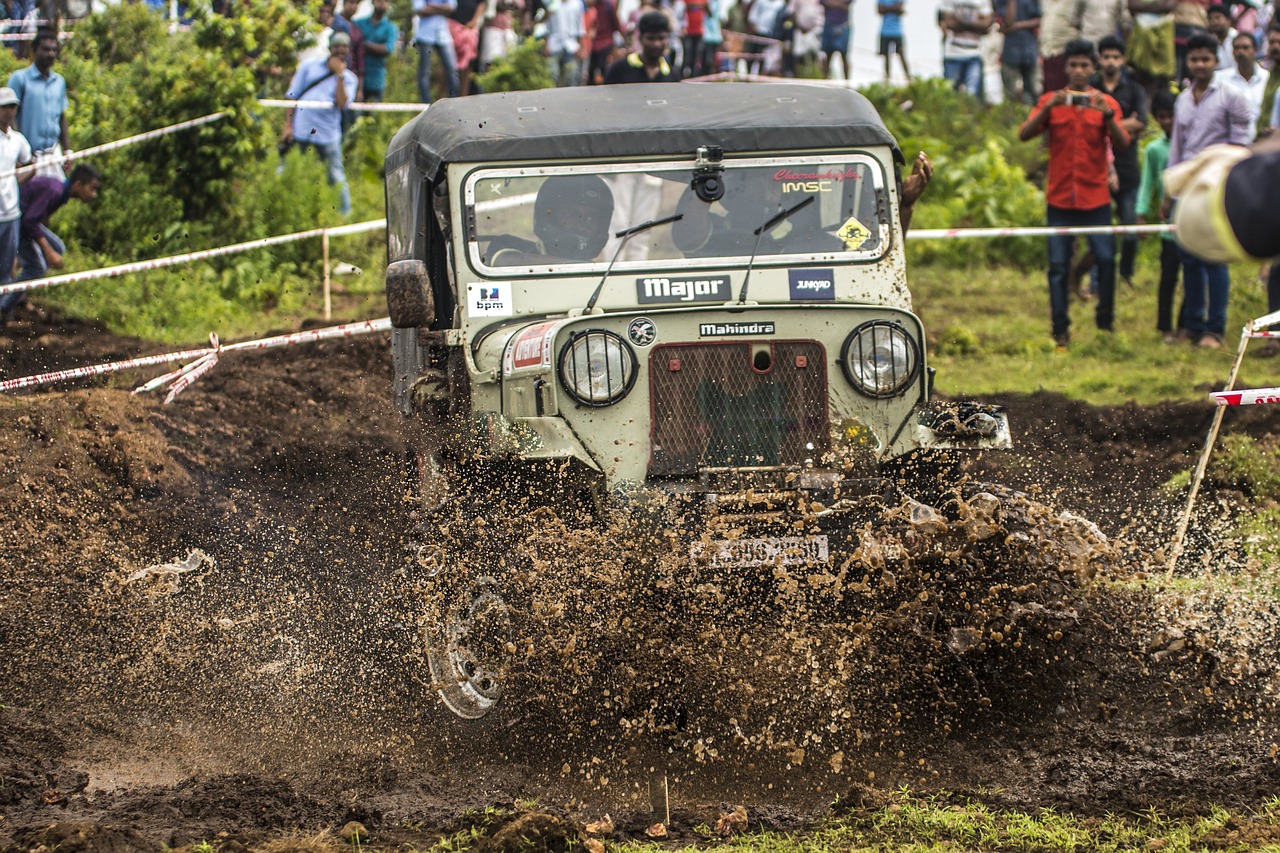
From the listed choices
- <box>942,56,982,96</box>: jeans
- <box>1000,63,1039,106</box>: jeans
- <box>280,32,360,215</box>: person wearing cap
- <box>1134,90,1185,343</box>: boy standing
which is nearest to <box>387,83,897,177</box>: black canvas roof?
<box>1134,90,1185,343</box>: boy standing

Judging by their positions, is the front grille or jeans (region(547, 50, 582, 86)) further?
jeans (region(547, 50, 582, 86))

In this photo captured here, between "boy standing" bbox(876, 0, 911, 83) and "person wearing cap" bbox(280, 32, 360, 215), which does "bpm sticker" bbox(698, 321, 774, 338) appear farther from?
"boy standing" bbox(876, 0, 911, 83)

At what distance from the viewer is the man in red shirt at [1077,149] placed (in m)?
11.4

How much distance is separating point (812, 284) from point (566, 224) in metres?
1.13

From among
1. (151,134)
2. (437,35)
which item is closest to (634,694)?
(151,134)

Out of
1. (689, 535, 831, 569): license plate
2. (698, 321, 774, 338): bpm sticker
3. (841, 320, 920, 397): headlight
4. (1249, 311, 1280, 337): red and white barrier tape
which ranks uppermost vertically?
(698, 321, 774, 338): bpm sticker

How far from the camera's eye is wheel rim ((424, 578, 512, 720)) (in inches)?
226

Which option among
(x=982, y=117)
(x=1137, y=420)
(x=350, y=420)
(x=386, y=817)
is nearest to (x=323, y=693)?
(x=386, y=817)

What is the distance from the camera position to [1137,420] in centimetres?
1003

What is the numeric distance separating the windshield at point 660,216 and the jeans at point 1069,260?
5277 mm

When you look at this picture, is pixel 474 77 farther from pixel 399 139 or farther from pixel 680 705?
pixel 680 705

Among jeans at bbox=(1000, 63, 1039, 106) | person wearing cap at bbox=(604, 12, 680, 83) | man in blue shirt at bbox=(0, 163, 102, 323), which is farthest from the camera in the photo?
jeans at bbox=(1000, 63, 1039, 106)

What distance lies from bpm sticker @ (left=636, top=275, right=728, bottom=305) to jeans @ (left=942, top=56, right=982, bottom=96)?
43.4 feet

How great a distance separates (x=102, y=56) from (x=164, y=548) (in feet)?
38.2
